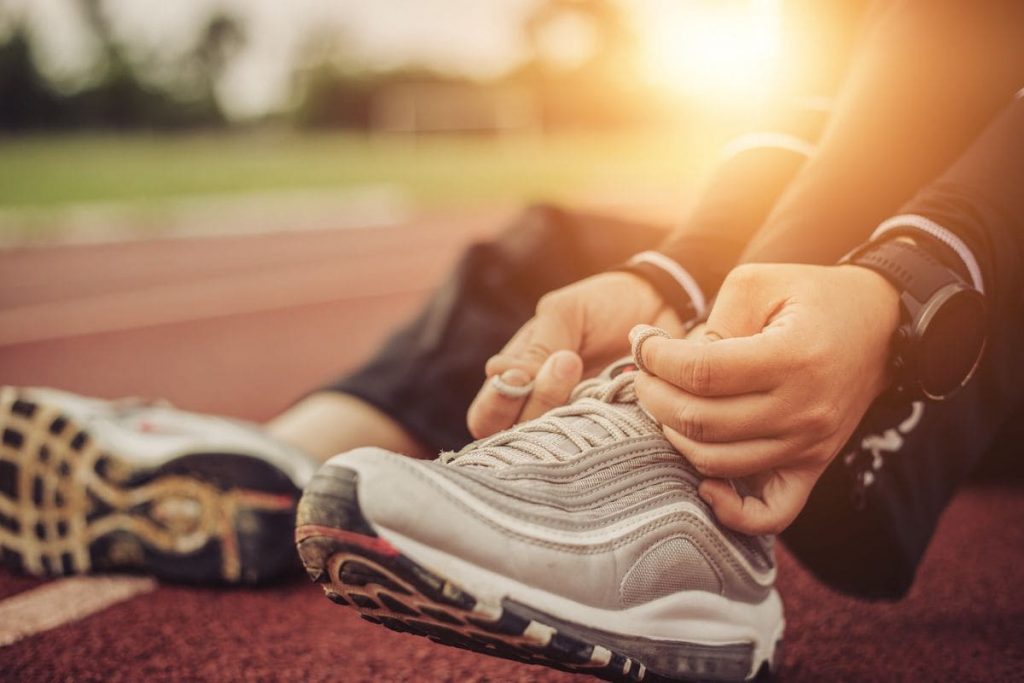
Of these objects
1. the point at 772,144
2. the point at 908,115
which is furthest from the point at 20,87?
the point at 908,115

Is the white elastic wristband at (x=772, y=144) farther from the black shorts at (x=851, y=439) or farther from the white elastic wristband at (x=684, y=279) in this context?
the black shorts at (x=851, y=439)

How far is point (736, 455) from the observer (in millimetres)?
854

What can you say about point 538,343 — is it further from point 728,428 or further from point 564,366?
point 728,428

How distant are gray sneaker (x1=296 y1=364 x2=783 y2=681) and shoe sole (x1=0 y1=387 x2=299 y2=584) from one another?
538mm

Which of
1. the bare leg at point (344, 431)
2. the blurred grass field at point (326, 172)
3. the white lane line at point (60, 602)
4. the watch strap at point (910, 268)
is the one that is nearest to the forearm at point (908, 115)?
the watch strap at point (910, 268)

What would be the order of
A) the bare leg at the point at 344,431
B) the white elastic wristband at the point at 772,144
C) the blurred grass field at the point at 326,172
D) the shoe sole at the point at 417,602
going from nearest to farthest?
the shoe sole at the point at 417,602 < the white elastic wristband at the point at 772,144 < the bare leg at the point at 344,431 < the blurred grass field at the point at 326,172

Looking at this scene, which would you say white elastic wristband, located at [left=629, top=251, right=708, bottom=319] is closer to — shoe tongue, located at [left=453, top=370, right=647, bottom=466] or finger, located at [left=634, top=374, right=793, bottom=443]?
shoe tongue, located at [left=453, top=370, right=647, bottom=466]

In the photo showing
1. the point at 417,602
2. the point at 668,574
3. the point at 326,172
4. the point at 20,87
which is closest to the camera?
the point at 417,602

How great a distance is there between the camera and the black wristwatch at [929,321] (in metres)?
0.86

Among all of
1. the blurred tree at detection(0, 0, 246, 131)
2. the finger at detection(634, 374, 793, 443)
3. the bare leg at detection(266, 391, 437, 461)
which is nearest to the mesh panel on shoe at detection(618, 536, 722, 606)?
the finger at detection(634, 374, 793, 443)

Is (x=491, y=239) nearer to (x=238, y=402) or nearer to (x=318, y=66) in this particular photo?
(x=238, y=402)

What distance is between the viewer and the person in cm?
80

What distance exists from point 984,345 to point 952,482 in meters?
0.21

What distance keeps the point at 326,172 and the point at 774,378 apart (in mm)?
19492
